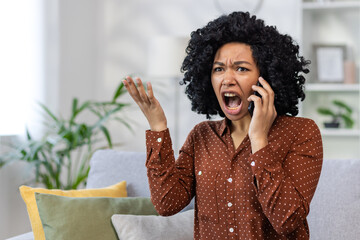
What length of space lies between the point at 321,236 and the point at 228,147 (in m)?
0.58

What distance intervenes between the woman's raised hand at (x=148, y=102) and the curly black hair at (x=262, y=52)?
255 millimetres

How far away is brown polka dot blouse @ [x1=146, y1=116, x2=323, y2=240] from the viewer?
4.32 ft

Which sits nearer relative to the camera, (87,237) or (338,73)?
(87,237)

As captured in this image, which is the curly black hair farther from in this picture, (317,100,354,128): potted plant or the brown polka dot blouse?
(317,100,354,128): potted plant

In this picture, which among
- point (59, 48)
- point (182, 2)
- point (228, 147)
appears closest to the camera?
point (228, 147)

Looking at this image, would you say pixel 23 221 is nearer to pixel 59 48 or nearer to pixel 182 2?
pixel 59 48

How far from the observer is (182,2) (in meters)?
4.15

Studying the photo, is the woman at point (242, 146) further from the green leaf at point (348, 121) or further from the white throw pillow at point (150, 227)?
the green leaf at point (348, 121)

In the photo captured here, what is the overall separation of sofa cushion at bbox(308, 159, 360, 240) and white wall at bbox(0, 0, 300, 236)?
2.02 meters

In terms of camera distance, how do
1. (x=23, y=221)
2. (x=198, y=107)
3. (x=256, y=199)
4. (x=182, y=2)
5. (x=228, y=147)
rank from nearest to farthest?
1. (x=256, y=199)
2. (x=228, y=147)
3. (x=198, y=107)
4. (x=23, y=221)
5. (x=182, y=2)

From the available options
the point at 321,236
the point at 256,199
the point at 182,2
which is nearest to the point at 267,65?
the point at 256,199

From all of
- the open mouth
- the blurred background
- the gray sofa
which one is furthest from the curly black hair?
the blurred background

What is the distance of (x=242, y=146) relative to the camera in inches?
59.9

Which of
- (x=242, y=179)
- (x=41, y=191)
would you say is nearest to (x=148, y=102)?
(x=242, y=179)
